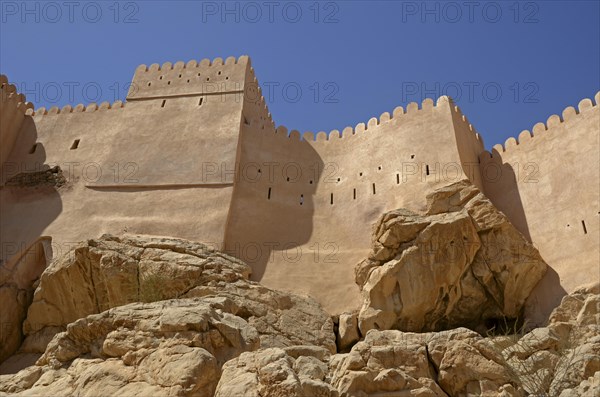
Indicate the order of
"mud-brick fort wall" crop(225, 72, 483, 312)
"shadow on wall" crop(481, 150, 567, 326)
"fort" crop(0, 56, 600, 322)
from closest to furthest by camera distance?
"shadow on wall" crop(481, 150, 567, 326)
"fort" crop(0, 56, 600, 322)
"mud-brick fort wall" crop(225, 72, 483, 312)

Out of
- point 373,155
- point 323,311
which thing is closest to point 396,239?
point 323,311

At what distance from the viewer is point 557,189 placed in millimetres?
15180

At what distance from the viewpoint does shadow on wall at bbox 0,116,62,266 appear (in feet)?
56.1

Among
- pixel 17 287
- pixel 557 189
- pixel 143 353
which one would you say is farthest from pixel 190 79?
pixel 143 353

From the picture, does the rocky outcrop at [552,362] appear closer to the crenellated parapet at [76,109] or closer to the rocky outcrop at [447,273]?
the rocky outcrop at [447,273]

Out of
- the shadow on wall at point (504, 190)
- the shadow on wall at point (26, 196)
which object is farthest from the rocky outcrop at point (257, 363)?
the shadow on wall at point (26, 196)

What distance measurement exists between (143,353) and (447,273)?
8.35m

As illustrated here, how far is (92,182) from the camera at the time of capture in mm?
18203

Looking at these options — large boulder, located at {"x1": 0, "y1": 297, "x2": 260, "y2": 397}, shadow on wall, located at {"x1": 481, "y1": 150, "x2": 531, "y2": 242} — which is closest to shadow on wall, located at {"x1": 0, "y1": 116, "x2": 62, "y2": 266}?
large boulder, located at {"x1": 0, "y1": 297, "x2": 260, "y2": 397}

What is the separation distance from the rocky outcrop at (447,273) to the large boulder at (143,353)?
6143mm

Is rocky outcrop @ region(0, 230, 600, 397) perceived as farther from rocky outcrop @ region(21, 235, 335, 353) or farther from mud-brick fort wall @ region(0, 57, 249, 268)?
mud-brick fort wall @ region(0, 57, 249, 268)

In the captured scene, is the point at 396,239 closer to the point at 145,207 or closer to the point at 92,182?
the point at 145,207

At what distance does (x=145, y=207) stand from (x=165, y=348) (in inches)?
404

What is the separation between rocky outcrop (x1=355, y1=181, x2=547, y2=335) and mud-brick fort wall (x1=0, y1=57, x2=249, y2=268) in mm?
4490
